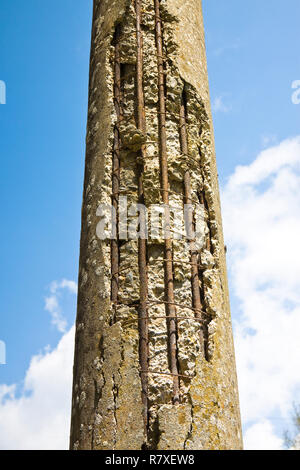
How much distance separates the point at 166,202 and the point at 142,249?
15.3 inches

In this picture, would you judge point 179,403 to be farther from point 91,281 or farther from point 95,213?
point 95,213

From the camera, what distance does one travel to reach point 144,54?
14.0ft

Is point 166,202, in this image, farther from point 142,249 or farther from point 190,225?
point 142,249

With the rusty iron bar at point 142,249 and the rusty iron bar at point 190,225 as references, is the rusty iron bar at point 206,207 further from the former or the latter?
the rusty iron bar at point 142,249

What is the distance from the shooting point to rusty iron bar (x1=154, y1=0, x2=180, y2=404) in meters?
3.24

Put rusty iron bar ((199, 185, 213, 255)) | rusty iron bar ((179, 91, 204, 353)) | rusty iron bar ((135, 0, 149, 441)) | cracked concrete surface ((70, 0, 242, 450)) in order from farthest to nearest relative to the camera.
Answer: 1. rusty iron bar ((199, 185, 213, 255))
2. rusty iron bar ((179, 91, 204, 353))
3. rusty iron bar ((135, 0, 149, 441))
4. cracked concrete surface ((70, 0, 242, 450))

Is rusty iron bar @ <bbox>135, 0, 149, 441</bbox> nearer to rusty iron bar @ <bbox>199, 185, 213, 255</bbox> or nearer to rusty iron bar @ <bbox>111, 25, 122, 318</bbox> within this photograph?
rusty iron bar @ <bbox>111, 25, 122, 318</bbox>

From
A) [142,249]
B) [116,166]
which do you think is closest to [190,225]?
[142,249]

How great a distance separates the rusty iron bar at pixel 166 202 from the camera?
3.24 metres

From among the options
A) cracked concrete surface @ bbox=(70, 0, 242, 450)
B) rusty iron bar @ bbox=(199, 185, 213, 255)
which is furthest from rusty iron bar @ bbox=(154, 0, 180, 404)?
rusty iron bar @ bbox=(199, 185, 213, 255)

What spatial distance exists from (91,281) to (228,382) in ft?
3.67

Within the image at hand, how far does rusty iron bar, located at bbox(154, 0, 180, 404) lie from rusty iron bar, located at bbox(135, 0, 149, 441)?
13 centimetres

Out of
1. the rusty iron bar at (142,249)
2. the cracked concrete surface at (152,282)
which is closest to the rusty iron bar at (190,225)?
the cracked concrete surface at (152,282)
